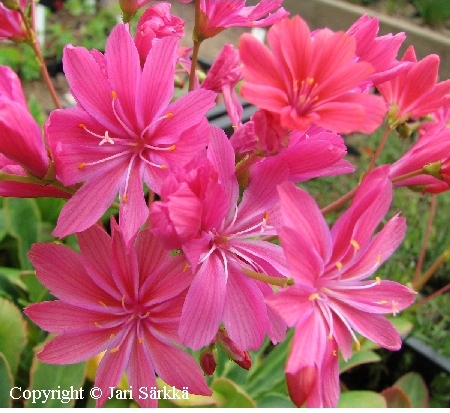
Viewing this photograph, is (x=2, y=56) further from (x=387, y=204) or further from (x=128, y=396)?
(x=387, y=204)

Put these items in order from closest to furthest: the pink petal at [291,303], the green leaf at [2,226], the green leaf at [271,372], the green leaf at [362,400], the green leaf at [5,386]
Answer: the pink petal at [291,303]
the green leaf at [5,386]
the green leaf at [362,400]
the green leaf at [271,372]
the green leaf at [2,226]

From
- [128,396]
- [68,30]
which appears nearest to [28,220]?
[128,396]

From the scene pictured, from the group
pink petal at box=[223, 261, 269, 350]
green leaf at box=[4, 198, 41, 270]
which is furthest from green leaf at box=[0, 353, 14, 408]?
pink petal at box=[223, 261, 269, 350]

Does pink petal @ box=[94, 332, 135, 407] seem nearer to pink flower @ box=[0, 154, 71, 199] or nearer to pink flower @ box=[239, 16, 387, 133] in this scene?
pink flower @ box=[0, 154, 71, 199]

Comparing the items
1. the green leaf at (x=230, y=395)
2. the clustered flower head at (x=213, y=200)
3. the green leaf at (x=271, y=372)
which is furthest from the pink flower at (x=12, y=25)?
the green leaf at (x=271, y=372)

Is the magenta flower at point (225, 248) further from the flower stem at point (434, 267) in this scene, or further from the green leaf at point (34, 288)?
the green leaf at point (34, 288)

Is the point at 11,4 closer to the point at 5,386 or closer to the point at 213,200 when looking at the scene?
the point at 213,200
